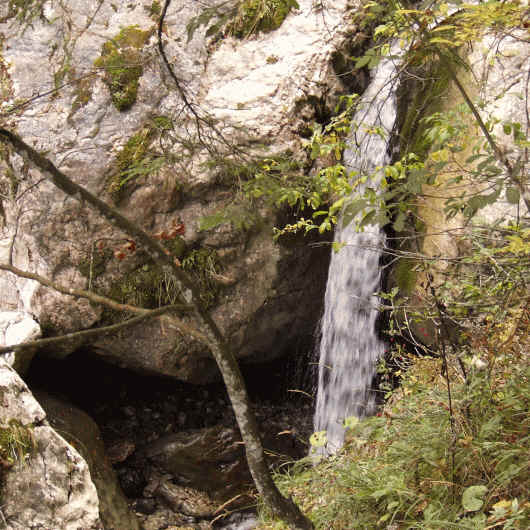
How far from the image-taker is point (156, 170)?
13.6 ft

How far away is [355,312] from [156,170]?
243cm

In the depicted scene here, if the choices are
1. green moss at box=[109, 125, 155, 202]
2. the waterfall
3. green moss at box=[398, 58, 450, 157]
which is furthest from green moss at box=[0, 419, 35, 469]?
green moss at box=[398, 58, 450, 157]

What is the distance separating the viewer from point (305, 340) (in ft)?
17.4

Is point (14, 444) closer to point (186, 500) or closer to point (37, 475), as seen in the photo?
point (37, 475)

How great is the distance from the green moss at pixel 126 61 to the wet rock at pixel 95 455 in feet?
9.56

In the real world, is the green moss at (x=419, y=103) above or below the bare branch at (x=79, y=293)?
above

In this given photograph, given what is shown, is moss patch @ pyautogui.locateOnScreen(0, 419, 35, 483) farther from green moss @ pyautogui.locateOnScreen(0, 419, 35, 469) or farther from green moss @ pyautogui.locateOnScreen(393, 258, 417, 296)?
green moss @ pyautogui.locateOnScreen(393, 258, 417, 296)

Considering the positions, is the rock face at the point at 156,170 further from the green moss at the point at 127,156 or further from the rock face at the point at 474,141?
the rock face at the point at 474,141

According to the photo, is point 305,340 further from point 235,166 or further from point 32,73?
point 32,73

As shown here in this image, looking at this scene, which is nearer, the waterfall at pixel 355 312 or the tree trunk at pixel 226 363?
the tree trunk at pixel 226 363

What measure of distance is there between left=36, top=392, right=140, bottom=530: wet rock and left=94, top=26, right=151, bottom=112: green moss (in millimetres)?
2915

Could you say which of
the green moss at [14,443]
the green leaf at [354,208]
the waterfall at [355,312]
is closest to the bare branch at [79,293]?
the green leaf at [354,208]

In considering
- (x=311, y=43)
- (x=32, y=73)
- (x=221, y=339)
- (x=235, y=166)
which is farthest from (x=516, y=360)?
(x=32, y=73)

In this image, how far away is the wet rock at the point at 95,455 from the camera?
3748 millimetres
